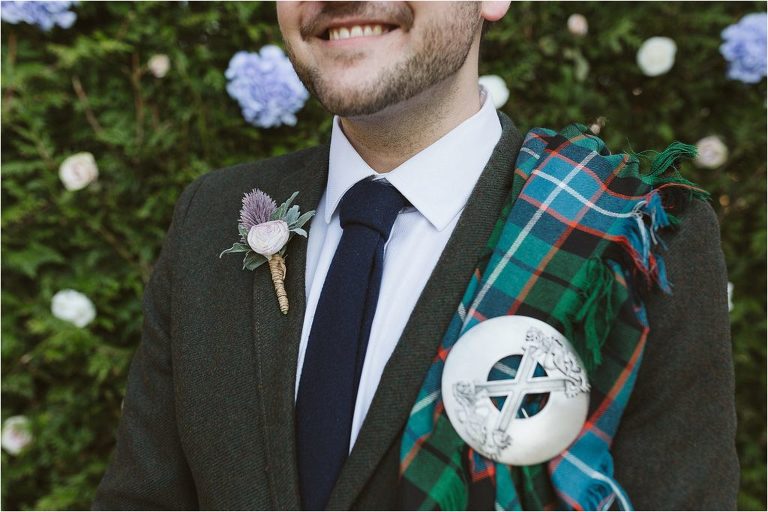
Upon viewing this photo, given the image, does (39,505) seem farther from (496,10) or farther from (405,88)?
(496,10)

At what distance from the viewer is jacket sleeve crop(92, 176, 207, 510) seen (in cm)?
137

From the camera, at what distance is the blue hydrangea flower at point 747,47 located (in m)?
2.11

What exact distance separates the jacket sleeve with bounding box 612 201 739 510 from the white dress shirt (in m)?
0.41

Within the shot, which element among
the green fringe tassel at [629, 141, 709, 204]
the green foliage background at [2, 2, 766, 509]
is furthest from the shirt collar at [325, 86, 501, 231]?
the green foliage background at [2, 2, 766, 509]

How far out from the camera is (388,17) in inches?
45.1

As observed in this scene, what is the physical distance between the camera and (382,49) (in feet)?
3.79

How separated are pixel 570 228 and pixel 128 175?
1.67 m

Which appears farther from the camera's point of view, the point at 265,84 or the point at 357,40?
the point at 265,84

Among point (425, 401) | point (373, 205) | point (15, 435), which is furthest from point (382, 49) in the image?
point (15, 435)

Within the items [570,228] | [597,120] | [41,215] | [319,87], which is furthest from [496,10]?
[41,215]

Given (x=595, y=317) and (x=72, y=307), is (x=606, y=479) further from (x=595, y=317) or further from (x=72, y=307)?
(x=72, y=307)

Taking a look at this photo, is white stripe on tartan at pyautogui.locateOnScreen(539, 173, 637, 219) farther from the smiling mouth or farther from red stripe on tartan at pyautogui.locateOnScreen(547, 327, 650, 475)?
the smiling mouth

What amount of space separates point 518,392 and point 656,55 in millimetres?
1694

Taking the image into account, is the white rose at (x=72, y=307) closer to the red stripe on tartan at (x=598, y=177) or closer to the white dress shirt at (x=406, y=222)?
the white dress shirt at (x=406, y=222)
